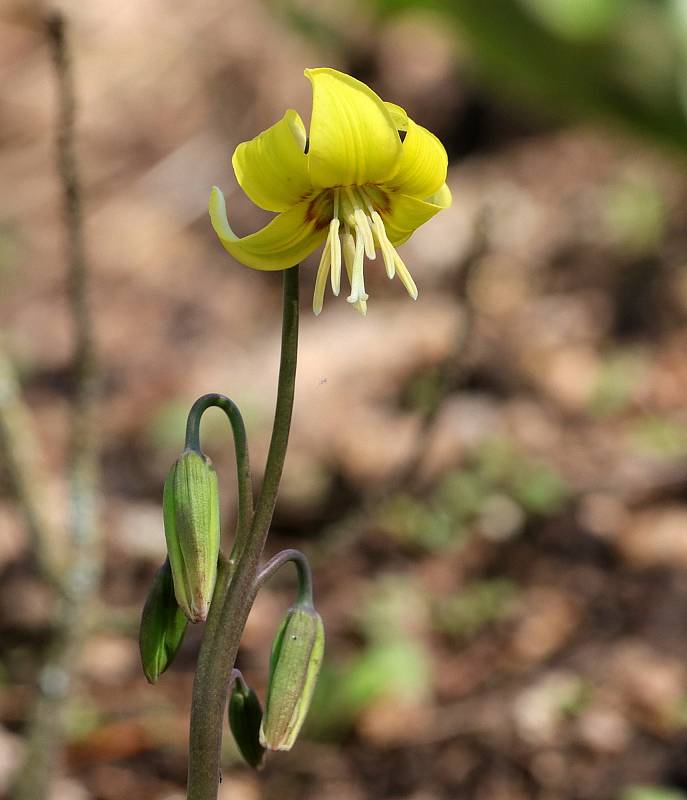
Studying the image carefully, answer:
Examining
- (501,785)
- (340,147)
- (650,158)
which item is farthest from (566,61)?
(340,147)

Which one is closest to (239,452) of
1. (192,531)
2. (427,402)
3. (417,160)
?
(192,531)

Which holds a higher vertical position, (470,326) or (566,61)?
(566,61)

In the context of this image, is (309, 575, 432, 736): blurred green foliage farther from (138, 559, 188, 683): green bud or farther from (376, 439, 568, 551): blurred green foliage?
(138, 559, 188, 683): green bud

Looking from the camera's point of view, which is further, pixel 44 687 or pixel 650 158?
pixel 650 158

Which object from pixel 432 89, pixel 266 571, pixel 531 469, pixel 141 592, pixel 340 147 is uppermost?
pixel 432 89

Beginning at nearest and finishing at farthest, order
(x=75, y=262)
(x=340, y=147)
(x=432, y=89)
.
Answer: (x=340, y=147)
(x=75, y=262)
(x=432, y=89)

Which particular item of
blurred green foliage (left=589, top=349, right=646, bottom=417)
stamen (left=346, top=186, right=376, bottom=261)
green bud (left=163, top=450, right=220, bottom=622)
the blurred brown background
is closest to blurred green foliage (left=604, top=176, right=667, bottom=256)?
the blurred brown background

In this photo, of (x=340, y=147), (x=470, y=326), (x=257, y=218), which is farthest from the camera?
(x=257, y=218)

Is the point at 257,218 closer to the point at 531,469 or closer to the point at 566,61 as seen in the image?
the point at 566,61

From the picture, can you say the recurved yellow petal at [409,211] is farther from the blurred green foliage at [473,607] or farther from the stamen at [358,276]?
the blurred green foliage at [473,607]
